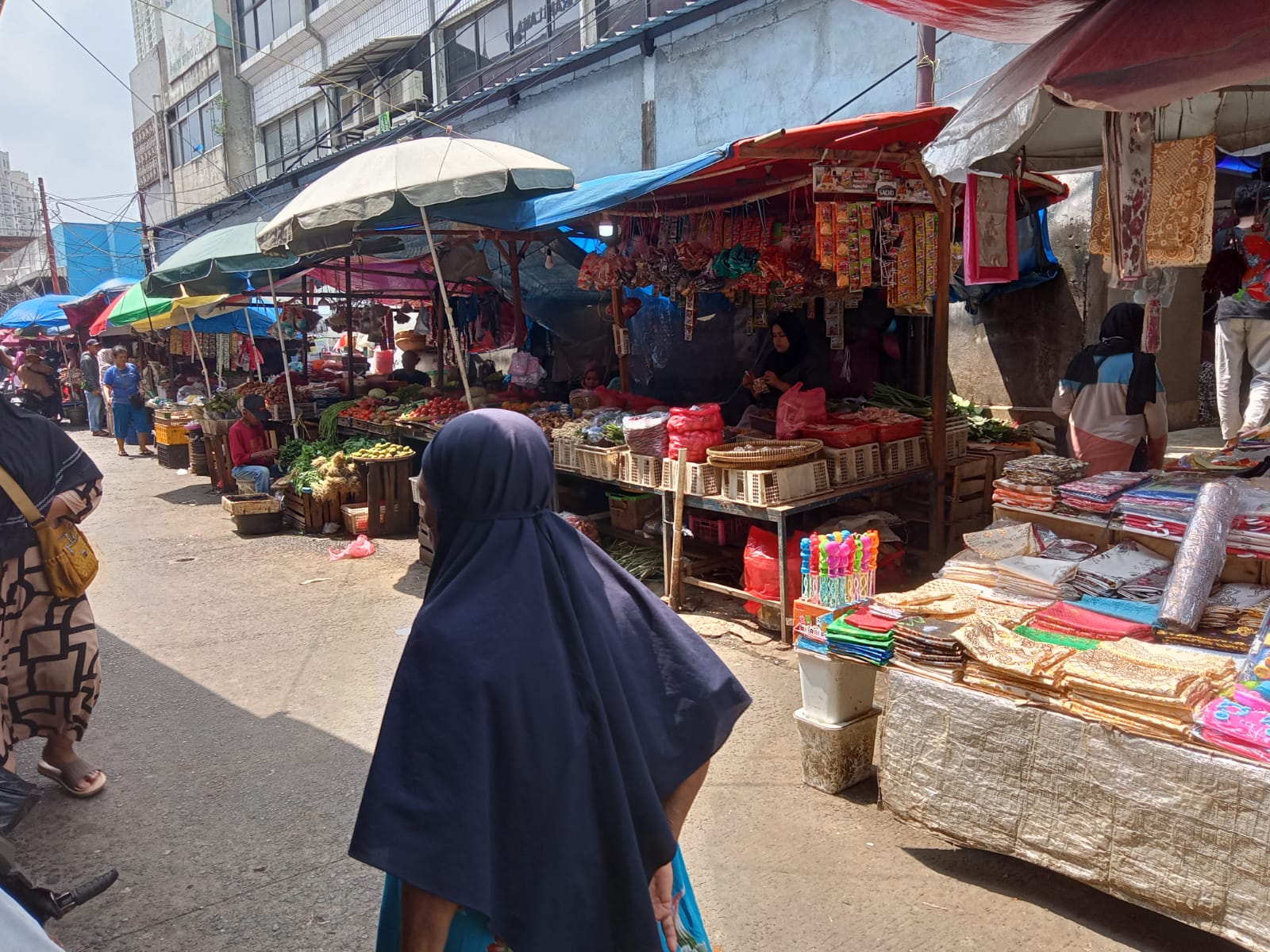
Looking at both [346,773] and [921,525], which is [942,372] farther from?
[346,773]

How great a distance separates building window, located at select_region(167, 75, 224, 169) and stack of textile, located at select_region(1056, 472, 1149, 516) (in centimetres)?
2867

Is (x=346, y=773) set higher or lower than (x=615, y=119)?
lower

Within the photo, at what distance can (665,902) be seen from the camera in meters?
1.73

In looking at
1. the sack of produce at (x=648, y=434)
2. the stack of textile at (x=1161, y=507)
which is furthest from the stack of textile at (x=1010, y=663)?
the sack of produce at (x=648, y=434)

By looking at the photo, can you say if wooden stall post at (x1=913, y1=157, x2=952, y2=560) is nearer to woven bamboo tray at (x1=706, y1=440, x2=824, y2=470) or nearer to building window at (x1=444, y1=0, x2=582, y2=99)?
woven bamboo tray at (x1=706, y1=440, x2=824, y2=470)

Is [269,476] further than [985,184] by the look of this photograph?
Yes

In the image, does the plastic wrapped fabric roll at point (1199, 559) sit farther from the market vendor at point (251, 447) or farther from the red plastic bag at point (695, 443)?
the market vendor at point (251, 447)

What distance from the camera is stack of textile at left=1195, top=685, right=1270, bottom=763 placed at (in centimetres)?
250

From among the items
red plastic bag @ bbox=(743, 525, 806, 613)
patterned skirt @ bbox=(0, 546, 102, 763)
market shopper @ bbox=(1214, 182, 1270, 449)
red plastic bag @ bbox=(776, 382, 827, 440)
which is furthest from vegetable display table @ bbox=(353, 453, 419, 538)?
market shopper @ bbox=(1214, 182, 1270, 449)

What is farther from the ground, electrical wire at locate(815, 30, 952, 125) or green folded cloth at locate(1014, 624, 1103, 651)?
electrical wire at locate(815, 30, 952, 125)

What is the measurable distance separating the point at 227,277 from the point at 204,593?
5.01 meters

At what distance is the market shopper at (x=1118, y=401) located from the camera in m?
5.39

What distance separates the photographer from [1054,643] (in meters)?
3.21

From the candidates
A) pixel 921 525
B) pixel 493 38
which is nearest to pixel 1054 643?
pixel 921 525
